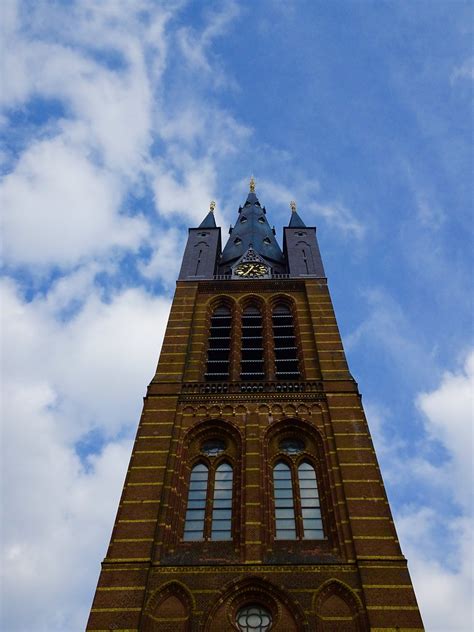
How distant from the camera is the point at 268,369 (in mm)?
24875

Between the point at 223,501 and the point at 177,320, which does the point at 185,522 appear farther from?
the point at 177,320

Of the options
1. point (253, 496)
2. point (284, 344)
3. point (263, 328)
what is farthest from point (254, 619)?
point (263, 328)

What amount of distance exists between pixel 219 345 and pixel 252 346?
1.48 m

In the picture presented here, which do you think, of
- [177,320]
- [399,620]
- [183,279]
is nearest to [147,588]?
[399,620]

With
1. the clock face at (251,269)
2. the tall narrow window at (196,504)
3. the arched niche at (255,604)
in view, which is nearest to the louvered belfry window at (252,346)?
the clock face at (251,269)

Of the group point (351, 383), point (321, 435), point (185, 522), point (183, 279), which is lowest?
point (185, 522)

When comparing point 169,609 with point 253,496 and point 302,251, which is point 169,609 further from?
point 302,251

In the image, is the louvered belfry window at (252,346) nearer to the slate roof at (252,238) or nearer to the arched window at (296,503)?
the arched window at (296,503)

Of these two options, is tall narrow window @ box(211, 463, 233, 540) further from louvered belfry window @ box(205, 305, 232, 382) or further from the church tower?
louvered belfry window @ box(205, 305, 232, 382)

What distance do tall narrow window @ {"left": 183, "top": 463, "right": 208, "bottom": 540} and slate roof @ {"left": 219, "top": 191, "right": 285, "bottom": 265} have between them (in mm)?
17595

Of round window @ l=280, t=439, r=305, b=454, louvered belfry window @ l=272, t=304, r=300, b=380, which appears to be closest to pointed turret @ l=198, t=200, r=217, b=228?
louvered belfry window @ l=272, t=304, r=300, b=380

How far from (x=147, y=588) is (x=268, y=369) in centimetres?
1087

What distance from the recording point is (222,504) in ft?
62.8

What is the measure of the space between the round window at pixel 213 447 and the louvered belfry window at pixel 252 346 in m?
3.88
